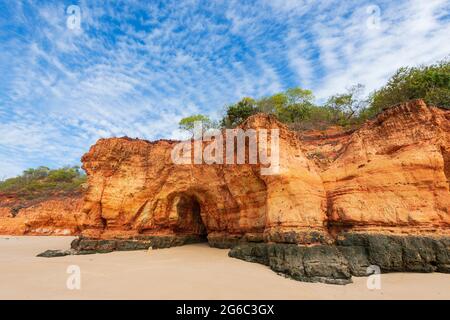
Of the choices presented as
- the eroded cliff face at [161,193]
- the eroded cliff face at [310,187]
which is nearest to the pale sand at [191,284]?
the eroded cliff face at [310,187]

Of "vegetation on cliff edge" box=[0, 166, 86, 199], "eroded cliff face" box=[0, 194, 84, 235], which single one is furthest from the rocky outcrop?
"vegetation on cliff edge" box=[0, 166, 86, 199]

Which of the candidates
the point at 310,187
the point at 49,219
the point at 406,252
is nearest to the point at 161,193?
the point at 310,187

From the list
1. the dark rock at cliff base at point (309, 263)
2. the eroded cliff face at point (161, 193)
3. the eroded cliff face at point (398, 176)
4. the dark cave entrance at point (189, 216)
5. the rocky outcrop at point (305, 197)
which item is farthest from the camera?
the dark cave entrance at point (189, 216)

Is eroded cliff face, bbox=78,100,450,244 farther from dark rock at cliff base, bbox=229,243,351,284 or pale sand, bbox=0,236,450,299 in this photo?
pale sand, bbox=0,236,450,299

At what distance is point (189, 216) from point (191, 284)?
7.88m

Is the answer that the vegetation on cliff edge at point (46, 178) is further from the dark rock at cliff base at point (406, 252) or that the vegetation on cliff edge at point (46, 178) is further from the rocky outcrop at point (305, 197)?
the dark rock at cliff base at point (406, 252)

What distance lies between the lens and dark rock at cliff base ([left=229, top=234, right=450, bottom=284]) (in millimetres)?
5914

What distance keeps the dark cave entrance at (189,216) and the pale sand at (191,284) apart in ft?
16.3

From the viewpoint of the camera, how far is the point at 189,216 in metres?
13.4

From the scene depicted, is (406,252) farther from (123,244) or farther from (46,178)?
(46,178)

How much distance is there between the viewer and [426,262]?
6.00 m

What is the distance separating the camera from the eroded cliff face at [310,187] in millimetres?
6633
